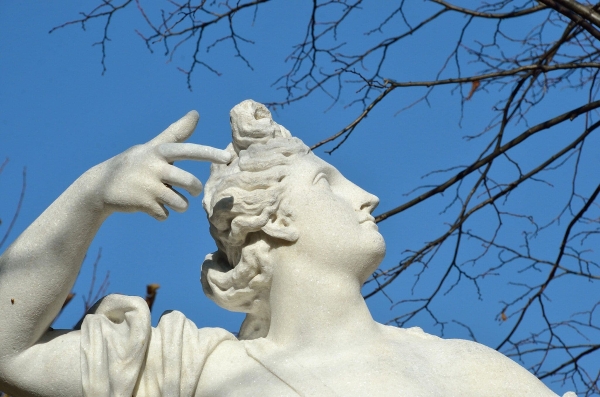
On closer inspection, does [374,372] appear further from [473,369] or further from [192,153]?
[192,153]

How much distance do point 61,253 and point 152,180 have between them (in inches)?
13.9

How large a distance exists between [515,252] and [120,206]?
2849 millimetres

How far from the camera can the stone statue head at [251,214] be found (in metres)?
3.72

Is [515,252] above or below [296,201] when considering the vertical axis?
above

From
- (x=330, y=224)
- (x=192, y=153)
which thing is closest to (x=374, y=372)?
(x=330, y=224)

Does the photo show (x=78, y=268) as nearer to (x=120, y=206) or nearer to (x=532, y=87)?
(x=120, y=206)

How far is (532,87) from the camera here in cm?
591

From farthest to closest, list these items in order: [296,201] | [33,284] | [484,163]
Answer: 1. [484,163]
2. [296,201]
3. [33,284]

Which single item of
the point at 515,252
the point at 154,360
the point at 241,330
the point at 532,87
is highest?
the point at 532,87

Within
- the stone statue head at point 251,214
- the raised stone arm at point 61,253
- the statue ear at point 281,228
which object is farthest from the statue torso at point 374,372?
the raised stone arm at point 61,253

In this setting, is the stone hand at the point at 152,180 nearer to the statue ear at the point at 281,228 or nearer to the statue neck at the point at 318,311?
the statue ear at the point at 281,228

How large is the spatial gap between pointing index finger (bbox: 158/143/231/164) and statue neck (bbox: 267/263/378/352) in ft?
1.42

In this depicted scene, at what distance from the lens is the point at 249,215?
3725 mm

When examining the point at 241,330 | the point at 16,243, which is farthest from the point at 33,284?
the point at 241,330
